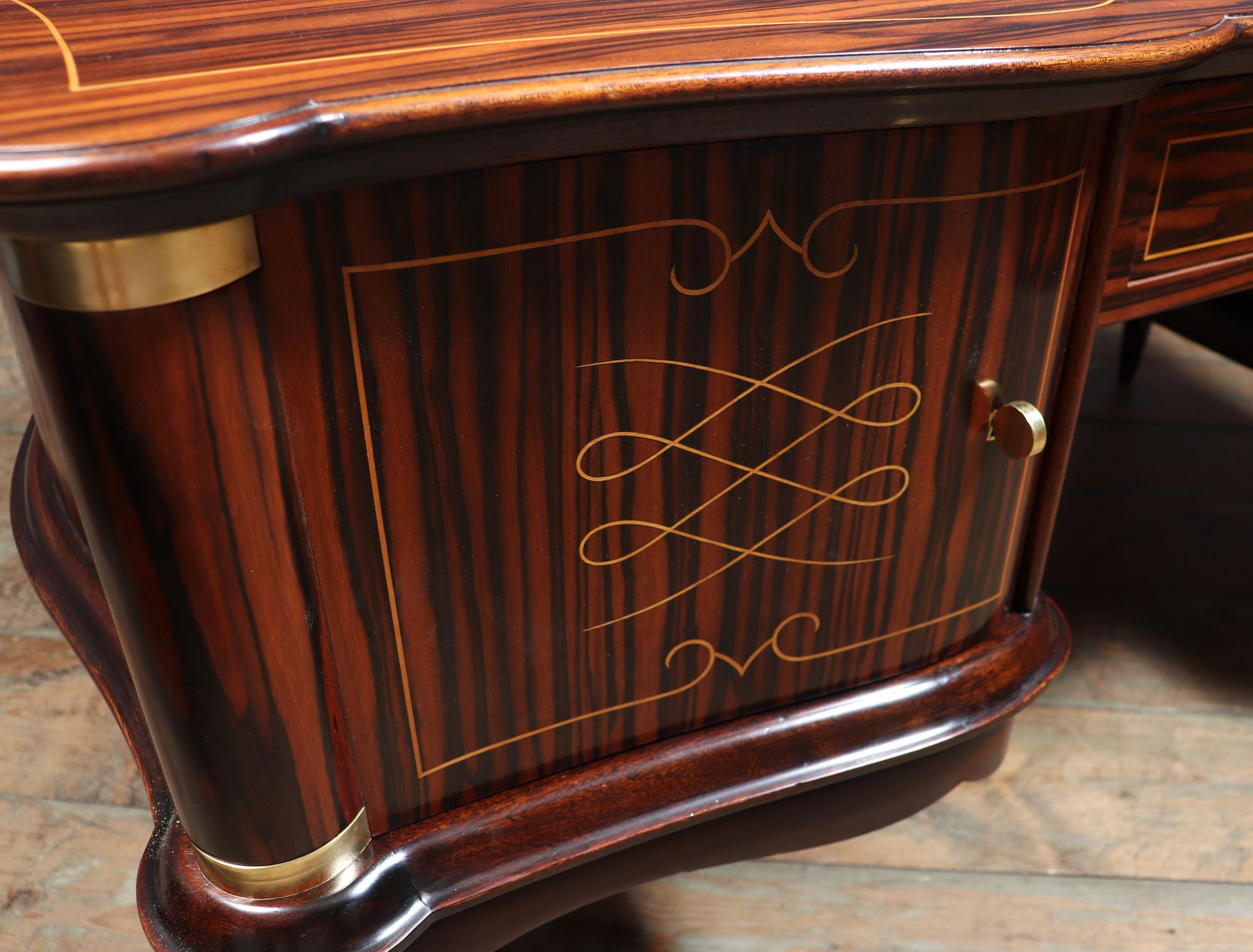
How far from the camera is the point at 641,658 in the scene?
0.58 m

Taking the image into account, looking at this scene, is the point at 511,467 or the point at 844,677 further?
the point at 844,677

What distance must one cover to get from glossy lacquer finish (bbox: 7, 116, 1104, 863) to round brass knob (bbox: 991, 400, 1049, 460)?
0.03ft

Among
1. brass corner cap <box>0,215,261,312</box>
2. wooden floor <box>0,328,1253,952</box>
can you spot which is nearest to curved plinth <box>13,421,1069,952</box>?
wooden floor <box>0,328,1253,952</box>

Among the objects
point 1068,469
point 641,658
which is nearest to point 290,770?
point 641,658

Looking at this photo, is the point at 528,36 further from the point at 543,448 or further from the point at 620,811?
the point at 620,811

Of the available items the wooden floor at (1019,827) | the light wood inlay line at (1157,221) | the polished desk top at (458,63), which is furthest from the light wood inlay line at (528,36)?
the wooden floor at (1019,827)

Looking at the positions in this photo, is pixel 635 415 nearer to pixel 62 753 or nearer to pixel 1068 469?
pixel 62 753

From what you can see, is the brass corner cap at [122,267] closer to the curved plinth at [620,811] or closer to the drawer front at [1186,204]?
the curved plinth at [620,811]

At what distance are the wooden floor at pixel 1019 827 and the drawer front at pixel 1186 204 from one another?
1.35ft

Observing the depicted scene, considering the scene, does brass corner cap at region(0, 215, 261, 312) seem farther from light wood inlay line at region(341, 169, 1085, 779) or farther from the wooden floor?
the wooden floor

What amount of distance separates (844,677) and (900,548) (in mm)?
88

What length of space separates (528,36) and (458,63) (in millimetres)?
47

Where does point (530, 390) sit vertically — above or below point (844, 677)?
above

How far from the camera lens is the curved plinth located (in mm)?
540
